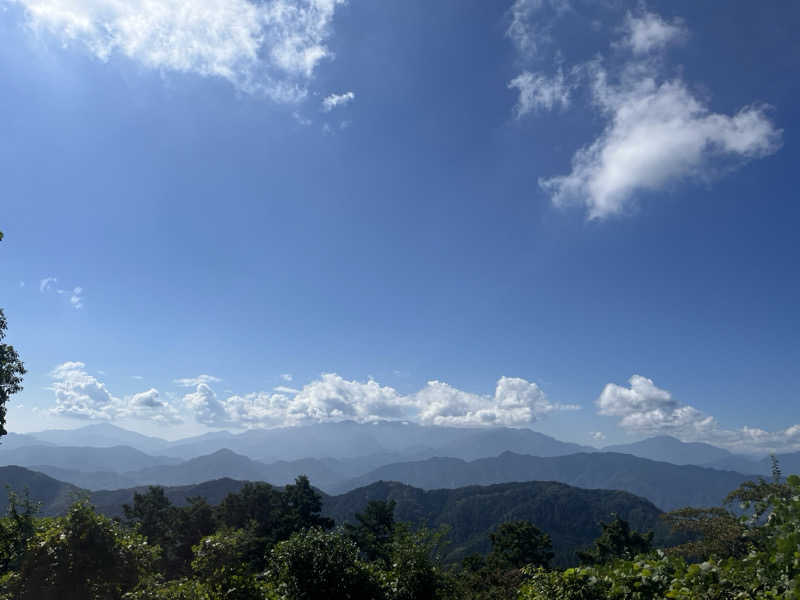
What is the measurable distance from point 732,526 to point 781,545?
45.2 meters

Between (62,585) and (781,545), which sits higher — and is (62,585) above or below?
below

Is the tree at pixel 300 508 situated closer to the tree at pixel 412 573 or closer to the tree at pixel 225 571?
the tree at pixel 412 573

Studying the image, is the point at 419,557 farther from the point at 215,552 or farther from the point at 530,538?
the point at 530,538

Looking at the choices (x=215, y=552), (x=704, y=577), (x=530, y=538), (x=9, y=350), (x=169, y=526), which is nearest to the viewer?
(x=704, y=577)

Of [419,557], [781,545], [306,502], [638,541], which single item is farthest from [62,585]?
[638,541]

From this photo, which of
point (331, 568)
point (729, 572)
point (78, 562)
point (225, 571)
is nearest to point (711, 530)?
point (331, 568)

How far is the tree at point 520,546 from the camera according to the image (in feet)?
186

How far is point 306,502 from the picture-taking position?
5916cm

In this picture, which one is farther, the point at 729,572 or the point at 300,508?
the point at 300,508

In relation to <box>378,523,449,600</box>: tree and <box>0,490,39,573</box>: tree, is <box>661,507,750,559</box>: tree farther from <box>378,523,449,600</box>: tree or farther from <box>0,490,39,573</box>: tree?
<box>0,490,39,573</box>: tree

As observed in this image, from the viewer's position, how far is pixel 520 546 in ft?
191

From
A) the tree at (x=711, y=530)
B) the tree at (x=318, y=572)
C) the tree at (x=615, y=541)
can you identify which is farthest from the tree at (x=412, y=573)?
the tree at (x=615, y=541)

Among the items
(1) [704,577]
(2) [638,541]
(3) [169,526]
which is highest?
(1) [704,577]

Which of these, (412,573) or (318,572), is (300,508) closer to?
(412,573)
